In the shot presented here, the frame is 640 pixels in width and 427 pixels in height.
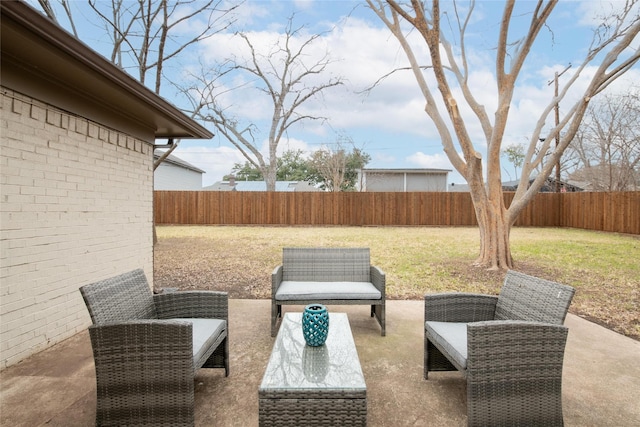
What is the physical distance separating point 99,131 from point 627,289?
7.56 meters

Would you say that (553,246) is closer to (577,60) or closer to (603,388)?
(577,60)

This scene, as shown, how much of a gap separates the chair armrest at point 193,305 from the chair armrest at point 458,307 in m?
1.53

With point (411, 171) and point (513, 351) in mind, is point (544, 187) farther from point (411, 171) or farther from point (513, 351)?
point (513, 351)

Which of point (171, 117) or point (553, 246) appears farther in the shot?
point (553, 246)

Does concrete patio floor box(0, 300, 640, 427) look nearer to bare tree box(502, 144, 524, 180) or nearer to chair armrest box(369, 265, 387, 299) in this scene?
chair armrest box(369, 265, 387, 299)

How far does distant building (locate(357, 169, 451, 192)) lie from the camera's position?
24.5 metres

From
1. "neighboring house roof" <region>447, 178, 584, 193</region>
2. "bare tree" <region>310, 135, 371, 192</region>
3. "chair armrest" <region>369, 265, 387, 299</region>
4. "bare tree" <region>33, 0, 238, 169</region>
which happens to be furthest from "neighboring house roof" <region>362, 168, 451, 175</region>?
"chair armrest" <region>369, 265, 387, 299</region>

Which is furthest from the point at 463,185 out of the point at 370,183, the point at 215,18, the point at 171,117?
the point at 171,117

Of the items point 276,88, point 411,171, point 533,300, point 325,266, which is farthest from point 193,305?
point 411,171

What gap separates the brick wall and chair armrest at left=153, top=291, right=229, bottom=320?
46.3 inches

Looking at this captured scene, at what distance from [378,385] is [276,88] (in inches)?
744

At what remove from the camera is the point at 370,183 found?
2495 centimetres

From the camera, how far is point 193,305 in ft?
8.71

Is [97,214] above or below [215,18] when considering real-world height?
below
